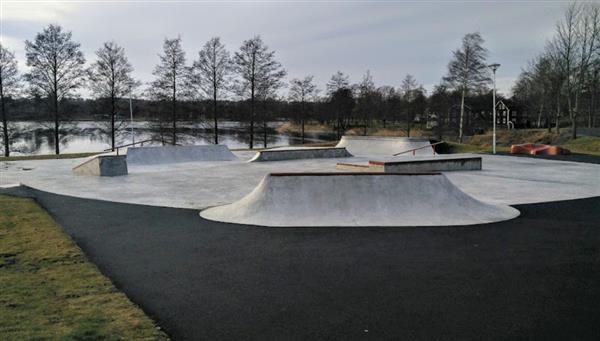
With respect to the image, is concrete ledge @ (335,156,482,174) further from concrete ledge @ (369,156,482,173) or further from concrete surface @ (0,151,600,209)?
concrete surface @ (0,151,600,209)

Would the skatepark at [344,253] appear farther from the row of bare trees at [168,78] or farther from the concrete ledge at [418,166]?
the row of bare trees at [168,78]

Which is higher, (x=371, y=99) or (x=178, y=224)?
(x=371, y=99)

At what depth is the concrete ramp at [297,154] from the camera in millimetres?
23938

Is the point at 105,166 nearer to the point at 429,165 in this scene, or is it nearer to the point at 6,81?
the point at 429,165

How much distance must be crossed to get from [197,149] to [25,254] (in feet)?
60.8

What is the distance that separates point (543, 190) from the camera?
13.7 m

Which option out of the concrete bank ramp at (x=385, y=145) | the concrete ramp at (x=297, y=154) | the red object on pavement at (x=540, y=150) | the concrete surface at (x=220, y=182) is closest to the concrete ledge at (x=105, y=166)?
the concrete surface at (x=220, y=182)

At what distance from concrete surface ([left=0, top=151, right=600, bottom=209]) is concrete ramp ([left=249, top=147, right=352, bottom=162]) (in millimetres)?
1524

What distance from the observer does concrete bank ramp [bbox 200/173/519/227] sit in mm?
9445

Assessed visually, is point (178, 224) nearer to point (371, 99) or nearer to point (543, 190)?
point (543, 190)

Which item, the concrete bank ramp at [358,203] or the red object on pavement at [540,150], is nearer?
the concrete bank ramp at [358,203]

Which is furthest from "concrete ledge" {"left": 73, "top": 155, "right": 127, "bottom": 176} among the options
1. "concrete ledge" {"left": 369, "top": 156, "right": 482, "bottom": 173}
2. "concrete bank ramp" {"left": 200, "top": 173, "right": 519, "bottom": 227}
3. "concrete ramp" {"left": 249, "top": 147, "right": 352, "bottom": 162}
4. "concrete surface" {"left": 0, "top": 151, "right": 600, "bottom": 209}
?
"concrete ledge" {"left": 369, "top": 156, "right": 482, "bottom": 173}

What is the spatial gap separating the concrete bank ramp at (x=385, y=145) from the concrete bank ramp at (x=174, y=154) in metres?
→ 9.61

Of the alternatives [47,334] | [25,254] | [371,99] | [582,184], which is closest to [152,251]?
[25,254]
